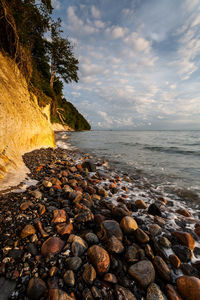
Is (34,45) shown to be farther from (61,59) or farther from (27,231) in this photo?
(27,231)

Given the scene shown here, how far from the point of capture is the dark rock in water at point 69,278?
130 cm

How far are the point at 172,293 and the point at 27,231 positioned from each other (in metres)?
1.99

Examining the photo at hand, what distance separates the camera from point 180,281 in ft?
4.76

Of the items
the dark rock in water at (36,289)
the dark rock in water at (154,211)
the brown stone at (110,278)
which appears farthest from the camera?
the dark rock in water at (154,211)

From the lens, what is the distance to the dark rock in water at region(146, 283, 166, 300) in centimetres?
131

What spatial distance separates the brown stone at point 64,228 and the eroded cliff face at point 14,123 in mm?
2242

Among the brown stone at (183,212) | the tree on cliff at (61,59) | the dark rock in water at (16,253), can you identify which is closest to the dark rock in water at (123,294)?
the dark rock in water at (16,253)

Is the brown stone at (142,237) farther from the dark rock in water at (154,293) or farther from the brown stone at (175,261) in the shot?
the dark rock in water at (154,293)

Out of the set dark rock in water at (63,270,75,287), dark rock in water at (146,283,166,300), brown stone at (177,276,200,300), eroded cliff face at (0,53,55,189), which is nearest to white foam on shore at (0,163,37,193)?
eroded cliff face at (0,53,55,189)

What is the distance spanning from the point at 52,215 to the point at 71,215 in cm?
36

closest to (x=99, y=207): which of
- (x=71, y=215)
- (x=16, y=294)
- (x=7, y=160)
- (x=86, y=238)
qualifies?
(x=71, y=215)

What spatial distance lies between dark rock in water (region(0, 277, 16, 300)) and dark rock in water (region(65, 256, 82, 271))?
553 mm

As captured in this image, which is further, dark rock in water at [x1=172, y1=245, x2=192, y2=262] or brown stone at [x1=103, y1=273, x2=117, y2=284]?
dark rock in water at [x1=172, y1=245, x2=192, y2=262]

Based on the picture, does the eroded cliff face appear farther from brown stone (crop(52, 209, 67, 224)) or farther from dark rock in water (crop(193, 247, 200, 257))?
dark rock in water (crop(193, 247, 200, 257))
